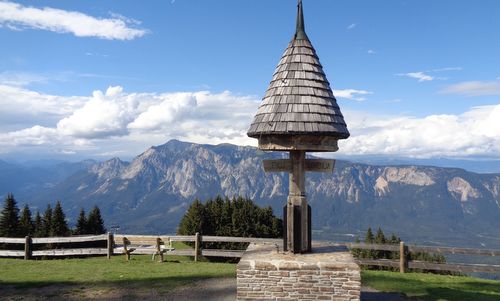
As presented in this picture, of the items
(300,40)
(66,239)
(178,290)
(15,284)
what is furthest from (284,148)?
(66,239)

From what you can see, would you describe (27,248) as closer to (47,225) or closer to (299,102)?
(299,102)

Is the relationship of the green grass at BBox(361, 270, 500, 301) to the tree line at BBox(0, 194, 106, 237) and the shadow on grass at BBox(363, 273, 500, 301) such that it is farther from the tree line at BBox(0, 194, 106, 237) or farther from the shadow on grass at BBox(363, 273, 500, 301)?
the tree line at BBox(0, 194, 106, 237)

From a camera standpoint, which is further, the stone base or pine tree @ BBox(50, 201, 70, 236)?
pine tree @ BBox(50, 201, 70, 236)

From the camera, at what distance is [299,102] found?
10.4 m

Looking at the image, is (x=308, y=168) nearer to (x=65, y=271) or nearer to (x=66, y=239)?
(x=65, y=271)

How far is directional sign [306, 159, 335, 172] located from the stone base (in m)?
2.39

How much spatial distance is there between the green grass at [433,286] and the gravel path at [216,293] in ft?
2.14

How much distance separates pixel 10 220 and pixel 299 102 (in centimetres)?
3544

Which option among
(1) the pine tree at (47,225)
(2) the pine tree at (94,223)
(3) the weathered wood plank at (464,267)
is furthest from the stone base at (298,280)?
(2) the pine tree at (94,223)

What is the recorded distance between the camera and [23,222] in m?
37.8

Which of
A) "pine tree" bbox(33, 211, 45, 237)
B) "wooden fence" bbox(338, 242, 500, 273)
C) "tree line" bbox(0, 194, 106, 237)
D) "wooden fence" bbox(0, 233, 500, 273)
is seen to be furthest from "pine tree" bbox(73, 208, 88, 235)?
"wooden fence" bbox(338, 242, 500, 273)

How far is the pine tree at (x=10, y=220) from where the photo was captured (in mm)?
36281

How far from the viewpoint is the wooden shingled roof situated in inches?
399

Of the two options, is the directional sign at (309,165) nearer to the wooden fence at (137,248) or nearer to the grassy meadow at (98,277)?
the grassy meadow at (98,277)
